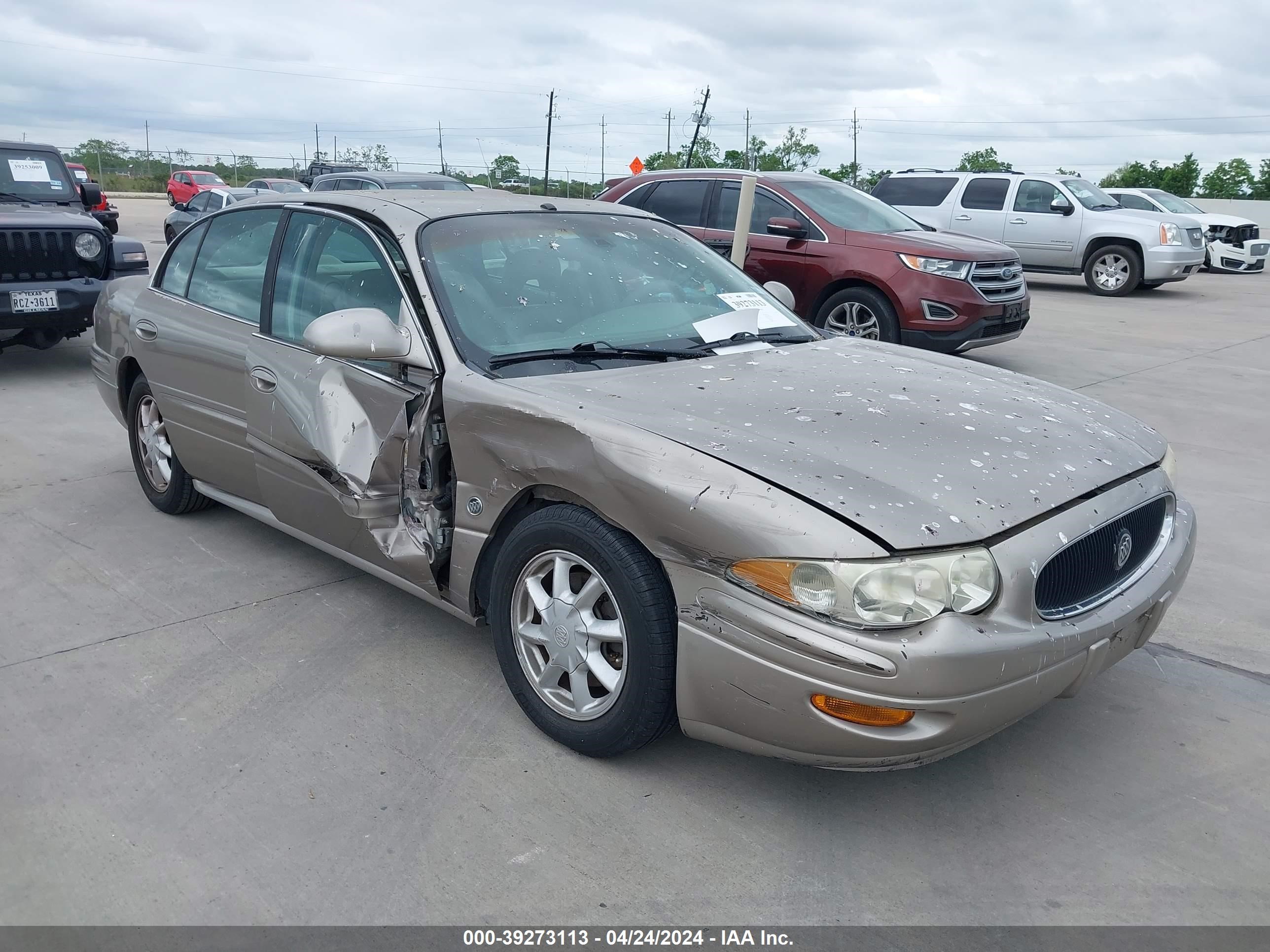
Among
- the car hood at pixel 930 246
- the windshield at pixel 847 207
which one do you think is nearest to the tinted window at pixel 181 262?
the car hood at pixel 930 246

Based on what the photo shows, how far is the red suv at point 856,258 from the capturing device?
8.64 m

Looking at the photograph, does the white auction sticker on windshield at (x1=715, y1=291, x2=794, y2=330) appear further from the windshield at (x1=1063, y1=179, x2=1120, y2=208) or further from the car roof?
the windshield at (x1=1063, y1=179, x2=1120, y2=208)

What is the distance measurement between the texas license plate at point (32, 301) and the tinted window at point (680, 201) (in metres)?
5.00

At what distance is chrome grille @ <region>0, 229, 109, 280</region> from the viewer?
8.05 m

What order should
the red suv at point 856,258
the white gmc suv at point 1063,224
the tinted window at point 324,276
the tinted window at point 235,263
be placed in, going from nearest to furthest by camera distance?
1. the tinted window at point 324,276
2. the tinted window at point 235,263
3. the red suv at point 856,258
4. the white gmc suv at point 1063,224

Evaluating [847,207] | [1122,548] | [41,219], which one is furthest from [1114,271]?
[1122,548]

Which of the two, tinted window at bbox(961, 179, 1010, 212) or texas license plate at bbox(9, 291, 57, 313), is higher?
tinted window at bbox(961, 179, 1010, 212)

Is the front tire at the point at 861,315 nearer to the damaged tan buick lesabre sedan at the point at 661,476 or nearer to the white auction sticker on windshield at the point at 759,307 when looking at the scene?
the damaged tan buick lesabre sedan at the point at 661,476

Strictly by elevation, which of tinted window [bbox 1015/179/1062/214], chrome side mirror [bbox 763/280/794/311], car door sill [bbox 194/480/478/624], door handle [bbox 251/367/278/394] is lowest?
car door sill [bbox 194/480/478/624]

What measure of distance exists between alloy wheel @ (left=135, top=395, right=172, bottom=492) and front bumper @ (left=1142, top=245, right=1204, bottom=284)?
1472 cm

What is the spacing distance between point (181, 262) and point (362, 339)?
2.10 metres

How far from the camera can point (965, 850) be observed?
274cm

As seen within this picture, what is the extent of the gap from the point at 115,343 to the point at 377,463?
96.6 inches

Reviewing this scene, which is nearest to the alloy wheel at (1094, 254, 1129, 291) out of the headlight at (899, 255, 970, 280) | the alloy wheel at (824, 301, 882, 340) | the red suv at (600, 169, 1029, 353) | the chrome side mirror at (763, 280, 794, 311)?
the red suv at (600, 169, 1029, 353)
